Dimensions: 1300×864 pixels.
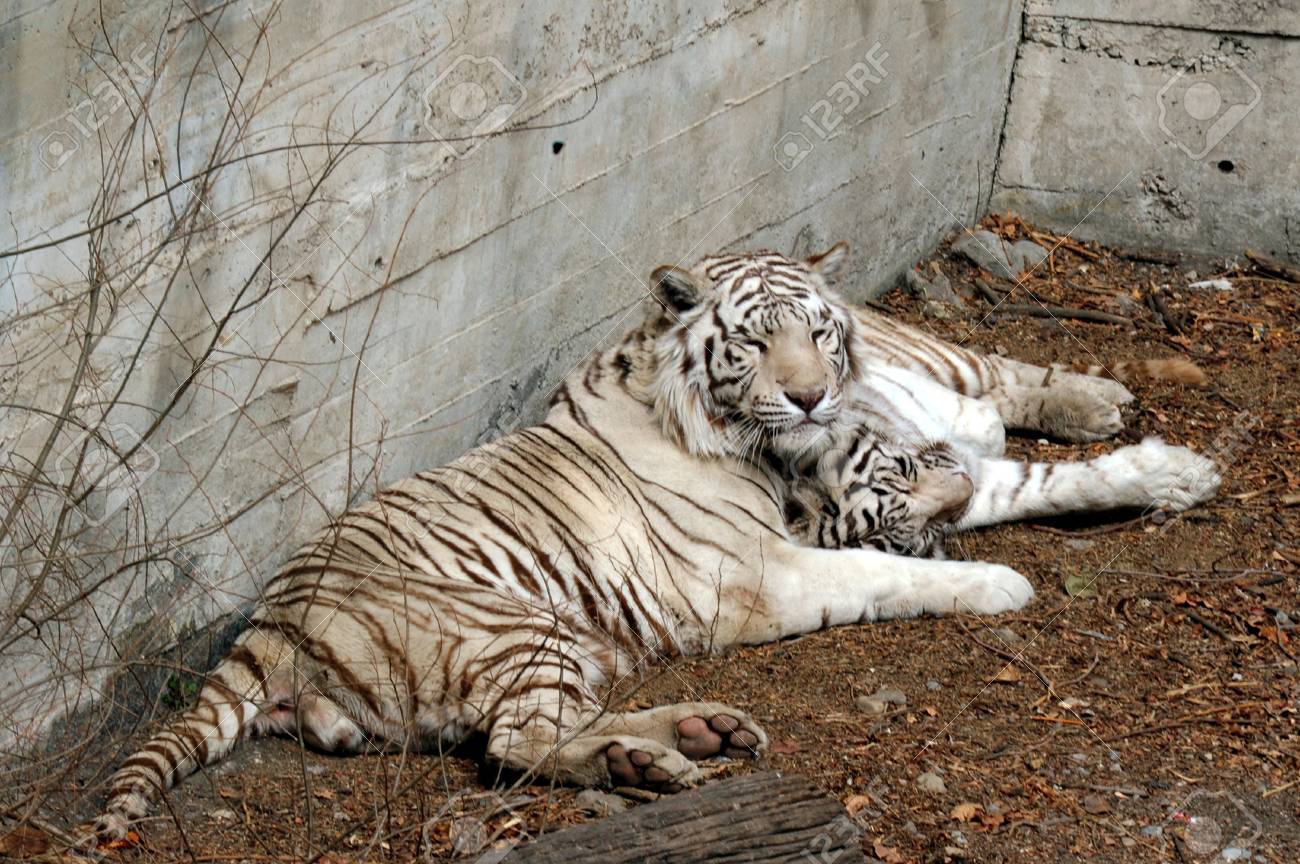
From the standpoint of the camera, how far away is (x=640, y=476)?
181 inches

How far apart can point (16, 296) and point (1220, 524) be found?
11.4 feet

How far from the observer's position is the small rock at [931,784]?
3.63 metres

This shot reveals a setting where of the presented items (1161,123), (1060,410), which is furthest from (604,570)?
(1161,123)

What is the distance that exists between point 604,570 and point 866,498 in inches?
33.5

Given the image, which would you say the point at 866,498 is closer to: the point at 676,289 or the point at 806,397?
the point at 806,397

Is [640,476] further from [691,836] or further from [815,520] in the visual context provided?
[691,836]

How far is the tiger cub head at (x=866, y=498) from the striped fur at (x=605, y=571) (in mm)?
122

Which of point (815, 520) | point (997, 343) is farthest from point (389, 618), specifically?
point (997, 343)

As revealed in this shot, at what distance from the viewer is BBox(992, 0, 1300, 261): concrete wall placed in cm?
682

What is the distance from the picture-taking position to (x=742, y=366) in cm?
462

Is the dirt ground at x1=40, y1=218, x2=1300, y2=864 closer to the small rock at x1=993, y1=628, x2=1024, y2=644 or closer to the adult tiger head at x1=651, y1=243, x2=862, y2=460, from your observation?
the small rock at x1=993, y1=628, x2=1024, y2=644

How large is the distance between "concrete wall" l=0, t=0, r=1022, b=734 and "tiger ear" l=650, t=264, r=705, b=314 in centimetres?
44

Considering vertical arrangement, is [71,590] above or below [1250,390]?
above

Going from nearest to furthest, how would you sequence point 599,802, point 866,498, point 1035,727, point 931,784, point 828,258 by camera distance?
1. point 599,802
2. point 931,784
3. point 1035,727
4. point 866,498
5. point 828,258
